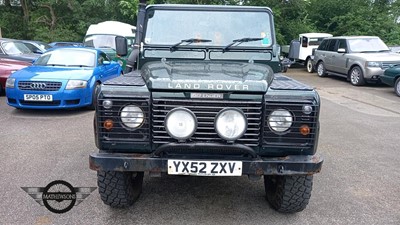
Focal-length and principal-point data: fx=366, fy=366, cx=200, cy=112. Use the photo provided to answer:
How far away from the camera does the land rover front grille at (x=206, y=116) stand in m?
2.86

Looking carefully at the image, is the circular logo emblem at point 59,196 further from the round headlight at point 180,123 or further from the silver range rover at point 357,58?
the silver range rover at point 357,58

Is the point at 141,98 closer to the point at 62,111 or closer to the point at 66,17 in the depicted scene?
the point at 62,111

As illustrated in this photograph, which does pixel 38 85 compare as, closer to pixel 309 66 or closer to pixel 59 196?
pixel 59 196

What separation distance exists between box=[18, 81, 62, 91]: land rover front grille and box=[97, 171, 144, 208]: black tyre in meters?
4.22

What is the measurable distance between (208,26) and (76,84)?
12.7ft

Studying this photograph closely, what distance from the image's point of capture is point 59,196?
3627 millimetres

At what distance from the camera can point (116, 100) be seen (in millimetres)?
2885

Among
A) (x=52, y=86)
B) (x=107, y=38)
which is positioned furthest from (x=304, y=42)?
(x=52, y=86)

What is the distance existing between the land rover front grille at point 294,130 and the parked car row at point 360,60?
8.97 meters

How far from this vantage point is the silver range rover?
1208cm

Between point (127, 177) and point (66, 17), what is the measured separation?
1029 inches

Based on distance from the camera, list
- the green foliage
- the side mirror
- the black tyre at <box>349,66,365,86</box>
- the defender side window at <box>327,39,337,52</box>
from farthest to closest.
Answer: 1. the green foliage
2. the defender side window at <box>327,39,337,52</box>
3. the black tyre at <box>349,66,365,86</box>
4. the side mirror

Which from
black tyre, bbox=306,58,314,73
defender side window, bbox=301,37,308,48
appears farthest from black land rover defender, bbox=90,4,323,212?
defender side window, bbox=301,37,308,48

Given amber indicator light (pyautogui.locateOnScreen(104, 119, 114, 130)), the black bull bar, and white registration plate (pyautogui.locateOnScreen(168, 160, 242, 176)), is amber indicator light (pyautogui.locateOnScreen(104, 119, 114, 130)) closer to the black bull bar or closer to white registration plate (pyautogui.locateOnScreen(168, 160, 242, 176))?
the black bull bar
